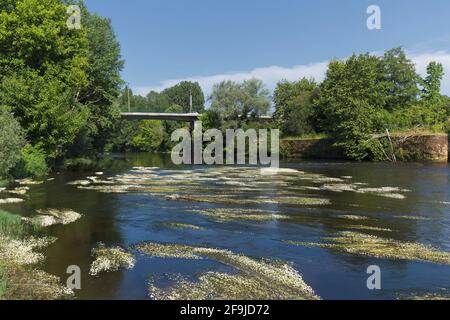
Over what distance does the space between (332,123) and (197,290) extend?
227ft

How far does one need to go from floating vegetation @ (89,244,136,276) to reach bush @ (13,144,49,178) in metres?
26.5

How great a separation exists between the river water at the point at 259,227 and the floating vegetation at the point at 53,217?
51 centimetres

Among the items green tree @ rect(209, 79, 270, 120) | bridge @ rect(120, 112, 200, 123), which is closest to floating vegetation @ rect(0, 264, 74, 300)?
green tree @ rect(209, 79, 270, 120)

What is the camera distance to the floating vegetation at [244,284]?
1077cm

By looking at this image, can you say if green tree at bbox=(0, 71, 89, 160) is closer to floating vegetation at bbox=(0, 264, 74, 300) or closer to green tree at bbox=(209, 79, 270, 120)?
floating vegetation at bbox=(0, 264, 74, 300)

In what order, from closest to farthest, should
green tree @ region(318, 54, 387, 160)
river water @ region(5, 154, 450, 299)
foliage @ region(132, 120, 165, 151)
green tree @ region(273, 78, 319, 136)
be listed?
river water @ region(5, 154, 450, 299) → green tree @ region(318, 54, 387, 160) → green tree @ region(273, 78, 319, 136) → foliage @ region(132, 120, 165, 151)

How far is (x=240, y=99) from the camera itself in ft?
303

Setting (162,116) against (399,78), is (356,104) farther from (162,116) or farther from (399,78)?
(162,116)

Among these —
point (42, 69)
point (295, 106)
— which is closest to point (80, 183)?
point (42, 69)

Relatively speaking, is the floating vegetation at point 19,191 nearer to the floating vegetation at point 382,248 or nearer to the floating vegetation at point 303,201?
the floating vegetation at point 303,201

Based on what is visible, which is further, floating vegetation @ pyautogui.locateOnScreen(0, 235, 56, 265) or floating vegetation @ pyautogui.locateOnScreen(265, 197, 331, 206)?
floating vegetation @ pyautogui.locateOnScreen(265, 197, 331, 206)

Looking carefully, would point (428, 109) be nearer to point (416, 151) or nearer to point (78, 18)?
point (416, 151)

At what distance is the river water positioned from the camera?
472 inches
